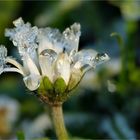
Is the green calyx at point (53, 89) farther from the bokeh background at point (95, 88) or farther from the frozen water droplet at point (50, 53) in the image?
the bokeh background at point (95, 88)

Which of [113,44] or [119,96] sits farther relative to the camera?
[113,44]

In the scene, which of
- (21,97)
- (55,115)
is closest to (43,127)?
(21,97)

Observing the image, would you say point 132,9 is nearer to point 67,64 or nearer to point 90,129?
point 90,129

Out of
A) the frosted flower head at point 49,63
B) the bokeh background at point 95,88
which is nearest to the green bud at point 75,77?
the frosted flower head at point 49,63

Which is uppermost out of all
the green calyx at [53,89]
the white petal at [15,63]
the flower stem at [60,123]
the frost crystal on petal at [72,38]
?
the frost crystal on petal at [72,38]

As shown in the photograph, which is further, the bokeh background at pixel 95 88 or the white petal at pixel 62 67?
the bokeh background at pixel 95 88

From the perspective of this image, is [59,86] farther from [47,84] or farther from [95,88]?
[95,88]

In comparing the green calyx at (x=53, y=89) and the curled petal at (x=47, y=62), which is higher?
the curled petal at (x=47, y=62)
